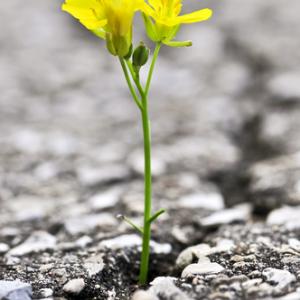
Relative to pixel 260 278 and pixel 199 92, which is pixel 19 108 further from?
pixel 260 278

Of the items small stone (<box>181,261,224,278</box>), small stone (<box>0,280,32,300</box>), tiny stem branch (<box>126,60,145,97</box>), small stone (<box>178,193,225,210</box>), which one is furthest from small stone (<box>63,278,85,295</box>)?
small stone (<box>178,193,225,210</box>)

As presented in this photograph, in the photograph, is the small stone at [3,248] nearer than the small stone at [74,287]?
No

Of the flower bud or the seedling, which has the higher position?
the seedling

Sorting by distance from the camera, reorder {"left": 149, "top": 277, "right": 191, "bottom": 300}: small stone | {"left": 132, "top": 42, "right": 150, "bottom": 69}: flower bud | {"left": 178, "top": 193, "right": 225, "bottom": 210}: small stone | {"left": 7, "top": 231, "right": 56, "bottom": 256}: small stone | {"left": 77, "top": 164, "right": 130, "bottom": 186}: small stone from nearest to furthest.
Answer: {"left": 149, "top": 277, "right": 191, "bottom": 300}: small stone, {"left": 132, "top": 42, "right": 150, "bottom": 69}: flower bud, {"left": 7, "top": 231, "right": 56, "bottom": 256}: small stone, {"left": 178, "top": 193, "right": 225, "bottom": 210}: small stone, {"left": 77, "top": 164, "right": 130, "bottom": 186}: small stone

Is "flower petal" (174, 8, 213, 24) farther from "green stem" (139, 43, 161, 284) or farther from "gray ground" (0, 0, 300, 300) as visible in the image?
"gray ground" (0, 0, 300, 300)

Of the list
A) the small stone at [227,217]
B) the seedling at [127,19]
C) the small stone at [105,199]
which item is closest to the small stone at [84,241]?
the small stone at [105,199]

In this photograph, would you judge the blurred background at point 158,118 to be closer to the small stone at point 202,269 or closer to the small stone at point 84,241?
the small stone at point 84,241

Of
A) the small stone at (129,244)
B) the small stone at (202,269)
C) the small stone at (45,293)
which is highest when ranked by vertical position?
the small stone at (129,244)
